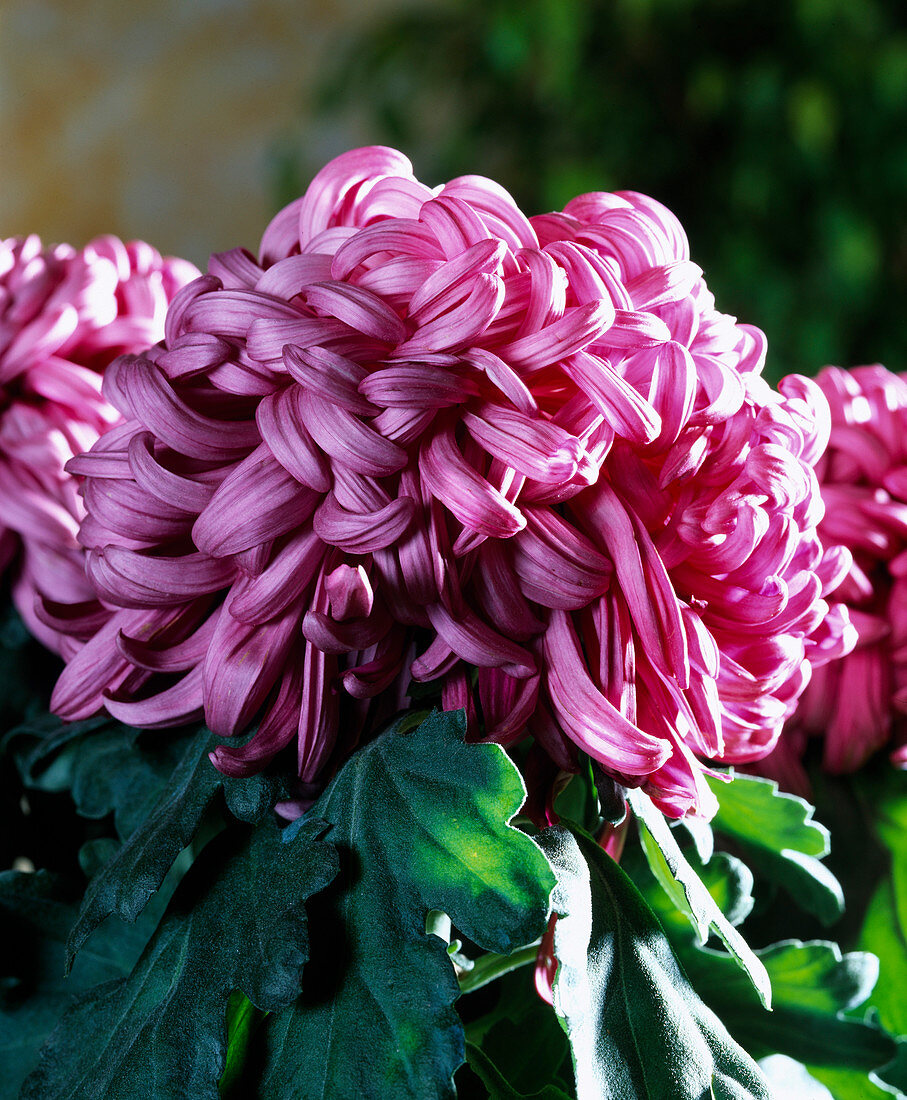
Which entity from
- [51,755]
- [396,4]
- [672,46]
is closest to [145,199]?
[396,4]

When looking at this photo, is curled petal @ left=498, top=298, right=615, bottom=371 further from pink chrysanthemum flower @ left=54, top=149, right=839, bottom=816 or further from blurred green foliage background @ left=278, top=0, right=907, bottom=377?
blurred green foliage background @ left=278, top=0, right=907, bottom=377

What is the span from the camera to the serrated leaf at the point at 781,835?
30cm

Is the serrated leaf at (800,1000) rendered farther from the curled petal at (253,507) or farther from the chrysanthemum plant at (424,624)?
the curled petal at (253,507)

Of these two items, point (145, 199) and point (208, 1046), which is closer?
point (208, 1046)

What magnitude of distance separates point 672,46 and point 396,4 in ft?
1.63

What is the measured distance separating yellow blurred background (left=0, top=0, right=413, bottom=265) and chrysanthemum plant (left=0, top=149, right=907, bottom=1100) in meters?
1.38

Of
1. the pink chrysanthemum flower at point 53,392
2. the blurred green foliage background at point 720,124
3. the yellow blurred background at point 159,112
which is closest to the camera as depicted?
the pink chrysanthemum flower at point 53,392

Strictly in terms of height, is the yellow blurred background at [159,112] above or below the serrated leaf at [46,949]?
below

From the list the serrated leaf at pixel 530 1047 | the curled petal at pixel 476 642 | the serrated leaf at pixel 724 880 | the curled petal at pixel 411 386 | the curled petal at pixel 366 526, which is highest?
the curled petal at pixel 411 386

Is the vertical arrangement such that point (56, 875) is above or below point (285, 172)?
above

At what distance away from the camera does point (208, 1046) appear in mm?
212

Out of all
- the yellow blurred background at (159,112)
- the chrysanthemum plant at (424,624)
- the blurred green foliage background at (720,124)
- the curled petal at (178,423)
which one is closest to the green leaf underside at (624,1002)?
the chrysanthemum plant at (424,624)

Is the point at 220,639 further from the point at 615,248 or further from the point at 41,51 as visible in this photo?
the point at 41,51

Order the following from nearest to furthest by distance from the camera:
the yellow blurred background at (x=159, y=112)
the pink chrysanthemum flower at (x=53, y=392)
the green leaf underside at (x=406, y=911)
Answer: the green leaf underside at (x=406, y=911)
the pink chrysanthemum flower at (x=53, y=392)
the yellow blurred background at (x=159, y=112)
